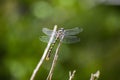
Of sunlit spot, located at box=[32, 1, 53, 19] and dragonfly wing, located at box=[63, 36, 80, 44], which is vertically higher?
sunlit spot, located at box=[32, 1, 53, 19]

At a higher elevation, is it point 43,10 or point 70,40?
point 43,10

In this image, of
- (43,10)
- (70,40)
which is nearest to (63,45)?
(43,10)

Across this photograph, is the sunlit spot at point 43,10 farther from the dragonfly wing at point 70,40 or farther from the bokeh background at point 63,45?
the dragonfly wing at point 70,40

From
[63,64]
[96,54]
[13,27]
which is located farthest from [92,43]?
[13,27]

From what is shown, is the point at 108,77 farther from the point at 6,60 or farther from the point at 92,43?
the point at 6,60

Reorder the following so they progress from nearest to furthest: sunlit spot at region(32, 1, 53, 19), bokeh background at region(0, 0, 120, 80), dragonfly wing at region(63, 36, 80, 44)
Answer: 1. dragonfly wing at region(63, 36, 80, 44)
2. bokeh background at region(0, 0, 120, 80)
3. sunlit spot at region(32, 1, 53, 19)

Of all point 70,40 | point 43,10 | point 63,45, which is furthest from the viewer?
point 43,10

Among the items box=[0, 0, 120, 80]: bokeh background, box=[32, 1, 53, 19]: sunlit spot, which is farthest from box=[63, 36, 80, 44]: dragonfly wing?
box=[32, 1, 53, 19]: sunlit spot

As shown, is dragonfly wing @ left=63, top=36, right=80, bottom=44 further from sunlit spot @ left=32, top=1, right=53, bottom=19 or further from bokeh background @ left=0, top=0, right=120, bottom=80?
sunlit spot @ left=32, top=1, right=53, bottom=19

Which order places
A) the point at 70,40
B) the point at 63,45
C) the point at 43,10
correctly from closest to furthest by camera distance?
the point at 70,40 < the point at 63,45 < the point at 43,10

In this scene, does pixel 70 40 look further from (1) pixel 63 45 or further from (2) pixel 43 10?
(2) pixel 43 10
